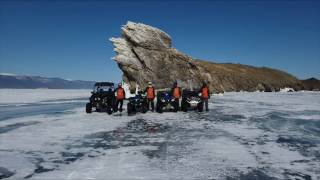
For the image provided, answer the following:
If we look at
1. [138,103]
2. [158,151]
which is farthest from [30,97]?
[158,151]

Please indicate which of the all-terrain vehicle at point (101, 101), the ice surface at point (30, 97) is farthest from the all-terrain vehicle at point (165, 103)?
the ice surface at point (30, 97)

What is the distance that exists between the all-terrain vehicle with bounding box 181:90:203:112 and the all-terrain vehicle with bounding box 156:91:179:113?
737mm

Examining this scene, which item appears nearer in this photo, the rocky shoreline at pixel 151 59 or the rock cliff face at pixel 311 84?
the rocky shoreline at pixel 151 59

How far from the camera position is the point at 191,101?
24.8m

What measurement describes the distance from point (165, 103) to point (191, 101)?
2.19 meters

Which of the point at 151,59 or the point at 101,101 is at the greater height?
the point at 151,59

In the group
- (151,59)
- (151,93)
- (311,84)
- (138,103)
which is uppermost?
(151,59)

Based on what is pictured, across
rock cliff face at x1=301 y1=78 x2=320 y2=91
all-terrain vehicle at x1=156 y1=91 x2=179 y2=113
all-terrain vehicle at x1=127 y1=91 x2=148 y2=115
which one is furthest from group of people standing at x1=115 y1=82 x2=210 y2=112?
rock cliff face at x1=301 y1=78 x2=320 y2=91

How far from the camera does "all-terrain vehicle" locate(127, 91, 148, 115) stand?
2234 cm

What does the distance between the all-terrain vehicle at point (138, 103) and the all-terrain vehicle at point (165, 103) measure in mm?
798

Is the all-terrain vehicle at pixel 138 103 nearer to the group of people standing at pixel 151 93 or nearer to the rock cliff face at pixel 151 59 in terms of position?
the group of people standing at pixel 151 93

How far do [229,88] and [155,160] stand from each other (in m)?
86.8

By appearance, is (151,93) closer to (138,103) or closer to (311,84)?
(138,103)

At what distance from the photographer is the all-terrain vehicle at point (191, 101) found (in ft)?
80.1
